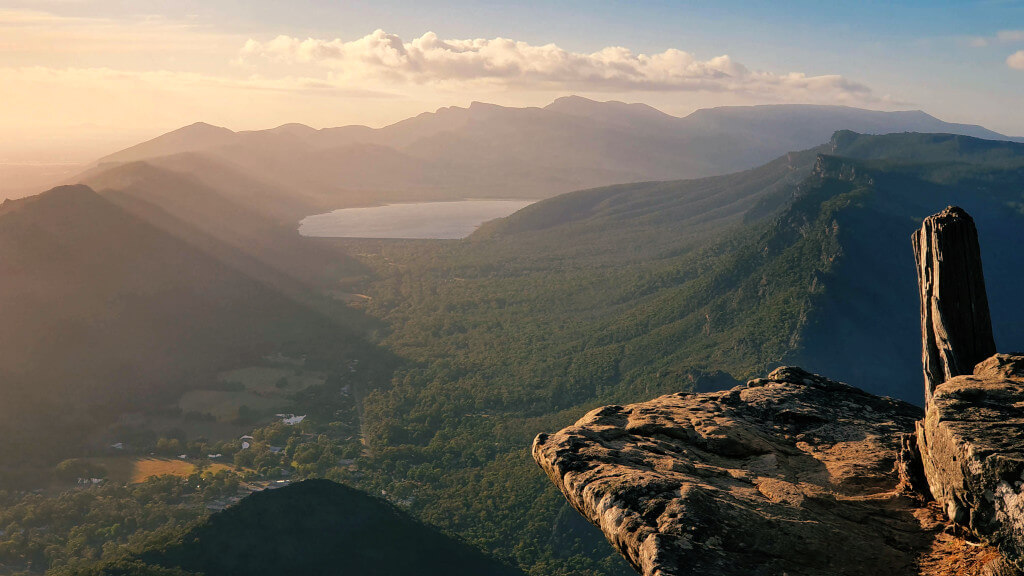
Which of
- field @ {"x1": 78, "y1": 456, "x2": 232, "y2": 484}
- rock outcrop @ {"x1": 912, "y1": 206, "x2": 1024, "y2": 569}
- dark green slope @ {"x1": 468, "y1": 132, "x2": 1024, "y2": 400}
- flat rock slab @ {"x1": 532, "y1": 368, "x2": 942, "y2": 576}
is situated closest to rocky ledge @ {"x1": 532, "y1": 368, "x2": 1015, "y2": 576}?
flat rock slab @ {"x1": 532, "y1": 368, "x2": 942, "y2": 576}

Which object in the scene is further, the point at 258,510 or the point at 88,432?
the point at 88,432

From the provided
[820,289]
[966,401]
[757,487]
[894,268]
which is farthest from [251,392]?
[894,268]

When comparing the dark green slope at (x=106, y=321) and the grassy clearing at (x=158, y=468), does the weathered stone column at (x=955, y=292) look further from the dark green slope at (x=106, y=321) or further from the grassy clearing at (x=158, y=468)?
the dark green slope at (x=106, y=321)

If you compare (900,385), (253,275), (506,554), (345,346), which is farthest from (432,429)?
(253,275)

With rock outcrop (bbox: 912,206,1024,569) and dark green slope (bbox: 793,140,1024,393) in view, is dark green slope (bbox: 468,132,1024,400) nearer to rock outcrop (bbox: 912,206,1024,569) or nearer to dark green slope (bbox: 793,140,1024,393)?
dark green slope (bbox: 793,140,1024,393)

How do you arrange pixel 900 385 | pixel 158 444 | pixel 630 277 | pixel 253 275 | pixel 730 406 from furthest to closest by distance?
1. pixel 253 275
2. pixel 630 277
3. pixel 900 385
4. pixel 158 444
5. pixel 730 406

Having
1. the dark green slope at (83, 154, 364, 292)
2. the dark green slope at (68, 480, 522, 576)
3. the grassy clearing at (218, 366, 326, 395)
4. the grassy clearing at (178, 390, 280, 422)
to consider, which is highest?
the dark green slope at (83, 154, 364, 292)

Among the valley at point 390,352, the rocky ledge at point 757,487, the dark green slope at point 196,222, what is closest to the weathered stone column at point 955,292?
the rocky ledge at point 757,487

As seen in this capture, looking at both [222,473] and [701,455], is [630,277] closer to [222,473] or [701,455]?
[222,473]
